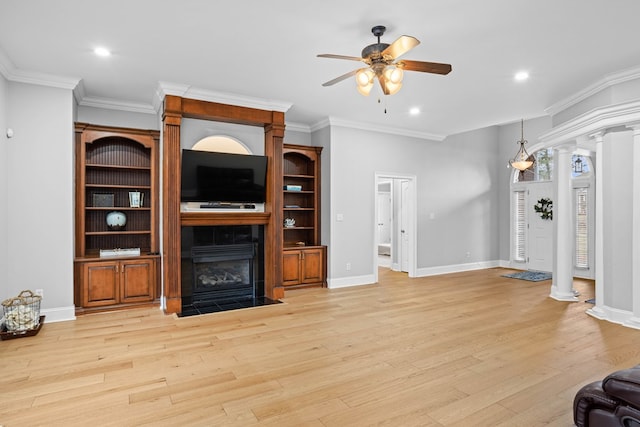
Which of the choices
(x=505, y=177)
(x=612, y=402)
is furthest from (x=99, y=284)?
(x=505, y=177)

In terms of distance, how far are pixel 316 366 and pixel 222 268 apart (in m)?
2.91

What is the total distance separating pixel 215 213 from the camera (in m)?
5.27

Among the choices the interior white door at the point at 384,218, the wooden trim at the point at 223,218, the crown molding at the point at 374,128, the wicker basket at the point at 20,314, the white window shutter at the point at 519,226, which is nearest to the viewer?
the wicker basket at the point at 20,314

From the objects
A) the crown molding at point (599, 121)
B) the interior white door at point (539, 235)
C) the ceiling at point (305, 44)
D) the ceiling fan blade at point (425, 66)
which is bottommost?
the interior white door at point (539, 235)

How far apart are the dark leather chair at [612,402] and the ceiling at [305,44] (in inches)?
106

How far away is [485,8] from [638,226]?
129 inches

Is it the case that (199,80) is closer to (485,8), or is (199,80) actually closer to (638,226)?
(485,8)

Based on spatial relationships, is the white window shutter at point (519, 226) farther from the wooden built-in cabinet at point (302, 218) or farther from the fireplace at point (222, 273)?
the fireplace at point (222, 273)

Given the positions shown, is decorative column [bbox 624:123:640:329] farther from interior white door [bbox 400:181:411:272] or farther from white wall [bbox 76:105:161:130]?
white wall [bbox 76:105:161:130]

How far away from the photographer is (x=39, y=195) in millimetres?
4449

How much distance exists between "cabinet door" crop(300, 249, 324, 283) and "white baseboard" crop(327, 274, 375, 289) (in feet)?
0.67

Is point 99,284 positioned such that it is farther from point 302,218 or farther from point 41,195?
point 302,218

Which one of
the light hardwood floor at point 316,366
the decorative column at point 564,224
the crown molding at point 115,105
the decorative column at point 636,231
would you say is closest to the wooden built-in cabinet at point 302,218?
the light hardwood floor at point 316,366

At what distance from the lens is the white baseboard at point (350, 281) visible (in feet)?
21.5
